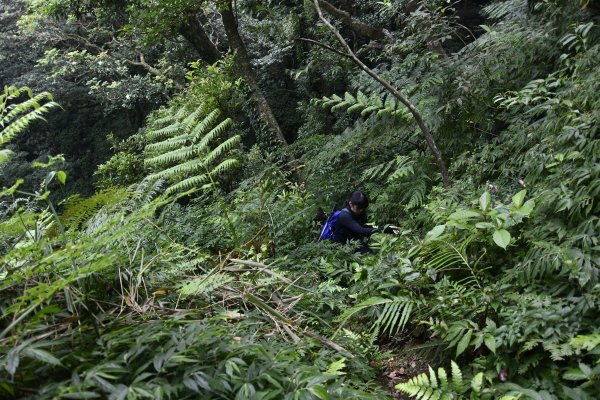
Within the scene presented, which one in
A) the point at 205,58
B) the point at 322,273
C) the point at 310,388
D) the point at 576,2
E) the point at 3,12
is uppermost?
the point at 3,12

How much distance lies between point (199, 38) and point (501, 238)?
26.9 ft

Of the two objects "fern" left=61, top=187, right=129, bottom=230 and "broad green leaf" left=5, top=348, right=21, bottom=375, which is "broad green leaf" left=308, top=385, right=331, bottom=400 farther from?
"fern" left=61, top=187, right=129, bottom=230

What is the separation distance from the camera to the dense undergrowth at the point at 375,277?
5.26 feet

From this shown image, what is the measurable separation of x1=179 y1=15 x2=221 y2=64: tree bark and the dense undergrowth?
5328 mm

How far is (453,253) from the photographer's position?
2865 mm

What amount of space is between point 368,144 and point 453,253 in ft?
10.1

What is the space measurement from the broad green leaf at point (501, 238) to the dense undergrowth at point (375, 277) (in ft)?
0.04

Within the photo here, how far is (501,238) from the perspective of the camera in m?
2.58

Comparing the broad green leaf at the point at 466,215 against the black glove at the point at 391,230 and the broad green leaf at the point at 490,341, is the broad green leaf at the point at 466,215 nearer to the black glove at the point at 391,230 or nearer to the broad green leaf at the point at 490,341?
the broad green leaf at the point at 490,341

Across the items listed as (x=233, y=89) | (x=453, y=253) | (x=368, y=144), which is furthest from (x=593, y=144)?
(x=233, y=89)

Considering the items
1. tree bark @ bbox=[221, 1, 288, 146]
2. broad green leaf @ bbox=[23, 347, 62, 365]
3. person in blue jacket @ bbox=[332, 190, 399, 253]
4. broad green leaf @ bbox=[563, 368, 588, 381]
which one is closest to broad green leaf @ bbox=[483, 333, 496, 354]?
broad green leaf @ bbox=[563, 368, 588, 381]

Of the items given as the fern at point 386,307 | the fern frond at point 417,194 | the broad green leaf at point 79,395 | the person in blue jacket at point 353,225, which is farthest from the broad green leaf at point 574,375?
the fern frond at point 417,194

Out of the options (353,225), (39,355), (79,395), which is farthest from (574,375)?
(353,225)

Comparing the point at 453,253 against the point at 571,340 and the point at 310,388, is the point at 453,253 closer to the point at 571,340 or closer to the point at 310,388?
the point at 571,340
